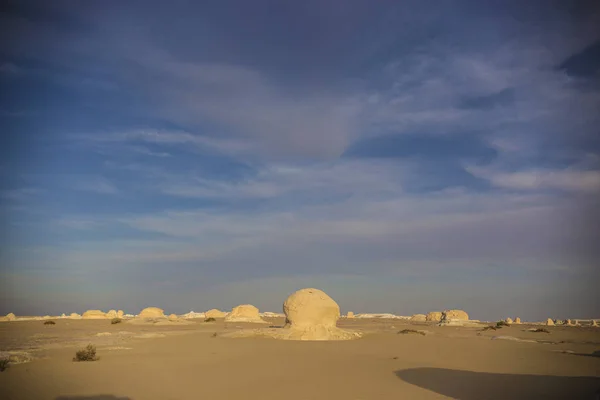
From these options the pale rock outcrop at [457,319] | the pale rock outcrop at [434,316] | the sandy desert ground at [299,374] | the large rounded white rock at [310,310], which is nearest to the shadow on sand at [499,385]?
the sandy desert ground at [299,374]

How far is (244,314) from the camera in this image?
53312mm

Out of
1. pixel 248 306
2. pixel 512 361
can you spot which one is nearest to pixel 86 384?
pixel 512 361

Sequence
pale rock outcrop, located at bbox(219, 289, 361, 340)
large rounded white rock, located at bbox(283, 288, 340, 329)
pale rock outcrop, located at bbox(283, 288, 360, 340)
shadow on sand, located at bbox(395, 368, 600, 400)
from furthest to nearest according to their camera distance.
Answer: large rounded white rock, located at bbox(283, 288, 340, 329)
pale rock outcrop, located at bbox(283, 288, 360, 340)
pale rock outcrop, located at bbox(219, 289, 361, 340)
shadow on sand, located at bbox(395, 368, 600, 400)

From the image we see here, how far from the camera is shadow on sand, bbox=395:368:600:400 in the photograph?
993 cm

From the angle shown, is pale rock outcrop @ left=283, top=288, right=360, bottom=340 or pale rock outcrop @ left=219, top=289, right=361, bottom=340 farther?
pale rock outcrop @ left=283, top=288, right=360, bottom=340

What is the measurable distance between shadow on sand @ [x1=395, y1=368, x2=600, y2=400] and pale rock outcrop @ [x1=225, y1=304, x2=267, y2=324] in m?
40.7

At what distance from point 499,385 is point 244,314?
44816 mm

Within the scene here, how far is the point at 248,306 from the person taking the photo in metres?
55.0

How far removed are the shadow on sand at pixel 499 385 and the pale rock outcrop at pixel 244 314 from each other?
4066cm

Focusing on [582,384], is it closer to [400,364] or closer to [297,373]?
[400,364]

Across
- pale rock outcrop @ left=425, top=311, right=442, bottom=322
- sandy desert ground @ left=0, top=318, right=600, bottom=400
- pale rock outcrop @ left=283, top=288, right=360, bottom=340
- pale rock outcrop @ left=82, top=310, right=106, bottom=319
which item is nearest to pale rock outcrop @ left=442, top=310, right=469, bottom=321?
pale rock outcrop @ left=425, top=311, right=442, bottom=322

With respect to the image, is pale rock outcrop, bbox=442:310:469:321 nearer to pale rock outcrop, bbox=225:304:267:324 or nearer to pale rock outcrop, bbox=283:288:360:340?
pale rock outcrop, bbox=225:304:267:324

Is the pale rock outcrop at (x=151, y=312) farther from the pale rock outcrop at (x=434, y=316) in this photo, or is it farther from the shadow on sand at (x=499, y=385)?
the shadow on sand at (x=499, y=385)

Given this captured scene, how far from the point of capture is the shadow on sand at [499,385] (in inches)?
391
